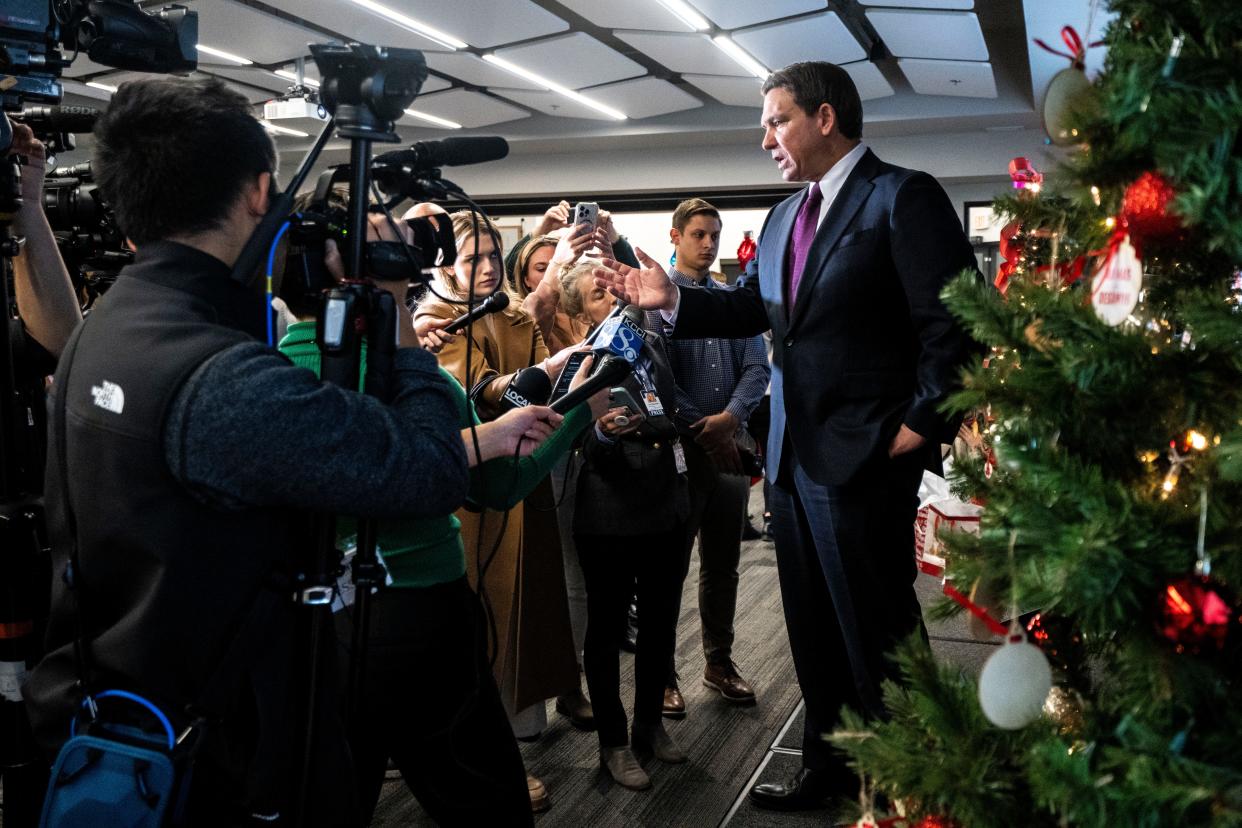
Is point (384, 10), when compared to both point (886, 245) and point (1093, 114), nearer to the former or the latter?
point (886, 245)

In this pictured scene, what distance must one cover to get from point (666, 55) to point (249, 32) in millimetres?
2739

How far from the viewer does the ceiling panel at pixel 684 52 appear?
639 centimetres

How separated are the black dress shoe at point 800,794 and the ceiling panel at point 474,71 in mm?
5644

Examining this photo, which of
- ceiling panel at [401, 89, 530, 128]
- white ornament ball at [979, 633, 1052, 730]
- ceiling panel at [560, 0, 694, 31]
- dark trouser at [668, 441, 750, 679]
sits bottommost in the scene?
dark trouser at [668, 441, 750, 679]

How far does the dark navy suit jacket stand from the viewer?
6.25 feet

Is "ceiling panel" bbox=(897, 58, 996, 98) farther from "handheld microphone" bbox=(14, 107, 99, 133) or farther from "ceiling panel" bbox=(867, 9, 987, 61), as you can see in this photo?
"handheld microphone" bbox=(14, 107, 99, 133)

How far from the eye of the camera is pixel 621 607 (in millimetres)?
2443

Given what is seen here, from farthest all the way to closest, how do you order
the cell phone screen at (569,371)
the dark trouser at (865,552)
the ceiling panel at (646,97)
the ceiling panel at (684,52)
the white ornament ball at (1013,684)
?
1. the ceiling panel at (646,97)
2. the ceiling panel at (684,52)
3. the dark trouser at (865,552)
4. the cell phone screen at (569,371)
5. the white ornament ball at (1013,684)

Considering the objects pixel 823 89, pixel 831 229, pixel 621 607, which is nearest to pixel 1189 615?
pixel 831 229

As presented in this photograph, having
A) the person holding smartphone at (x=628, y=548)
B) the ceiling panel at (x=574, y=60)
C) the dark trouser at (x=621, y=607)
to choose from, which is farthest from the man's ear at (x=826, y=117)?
the ceiling panel at (x=574, y=60)

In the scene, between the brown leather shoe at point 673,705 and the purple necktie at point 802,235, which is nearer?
the purple necktie at point 802,235

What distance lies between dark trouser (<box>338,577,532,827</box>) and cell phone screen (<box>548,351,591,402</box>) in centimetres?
54

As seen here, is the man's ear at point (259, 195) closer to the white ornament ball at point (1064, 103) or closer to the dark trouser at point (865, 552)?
the white ornament ball at point (1064, 103)

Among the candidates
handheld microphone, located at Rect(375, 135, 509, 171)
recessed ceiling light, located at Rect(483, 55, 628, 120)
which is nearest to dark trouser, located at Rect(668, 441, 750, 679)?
handheld microphone, located at Rect(375, 135, 509, 171)
